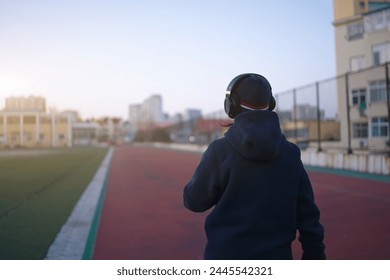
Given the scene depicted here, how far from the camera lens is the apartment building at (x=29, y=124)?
14.6ft

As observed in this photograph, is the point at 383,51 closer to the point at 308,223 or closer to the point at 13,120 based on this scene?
the point at 13,120

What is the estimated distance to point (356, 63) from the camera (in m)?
23.5

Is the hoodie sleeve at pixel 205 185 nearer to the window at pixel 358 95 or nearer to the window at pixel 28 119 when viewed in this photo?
the window at pixel 28 119

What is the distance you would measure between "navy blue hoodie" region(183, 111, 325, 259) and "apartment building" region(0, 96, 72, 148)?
3.34m

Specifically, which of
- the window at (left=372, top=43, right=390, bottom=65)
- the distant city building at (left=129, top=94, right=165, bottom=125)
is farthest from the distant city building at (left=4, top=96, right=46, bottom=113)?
the window at (left=372, top=43, right=390, bottom=65)

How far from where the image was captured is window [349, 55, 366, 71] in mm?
23114

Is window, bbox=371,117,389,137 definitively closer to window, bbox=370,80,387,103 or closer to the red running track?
window, bbox=370,80,387,103

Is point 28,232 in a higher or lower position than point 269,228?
lower

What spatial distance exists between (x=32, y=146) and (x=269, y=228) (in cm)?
402

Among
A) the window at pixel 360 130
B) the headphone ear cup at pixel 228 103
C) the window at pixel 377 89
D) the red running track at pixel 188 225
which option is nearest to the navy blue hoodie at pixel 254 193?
the headphone ear cup at pixel 228 103

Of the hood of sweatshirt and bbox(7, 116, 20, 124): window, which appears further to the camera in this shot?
bbox(7, 116, 20, 124): window
